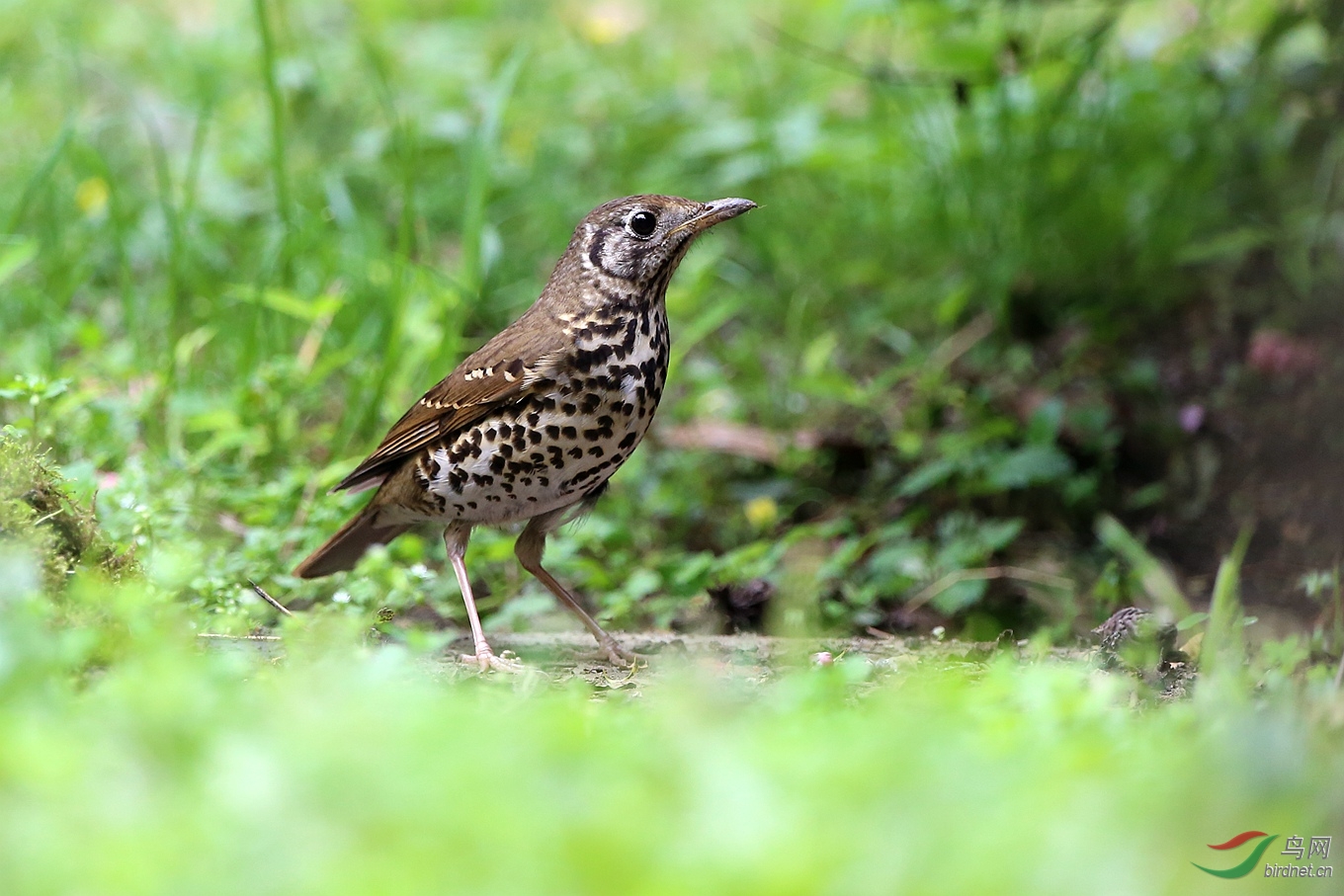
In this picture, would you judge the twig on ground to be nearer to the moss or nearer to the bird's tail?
the bird's tail

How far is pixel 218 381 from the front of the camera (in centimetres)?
500

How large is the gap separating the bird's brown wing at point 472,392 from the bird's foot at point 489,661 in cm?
61

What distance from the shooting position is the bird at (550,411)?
3.27 m

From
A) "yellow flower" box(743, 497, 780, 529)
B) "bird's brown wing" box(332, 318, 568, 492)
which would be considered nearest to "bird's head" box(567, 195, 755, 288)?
"bird's brown wing" box(332, 318, 568, 492)

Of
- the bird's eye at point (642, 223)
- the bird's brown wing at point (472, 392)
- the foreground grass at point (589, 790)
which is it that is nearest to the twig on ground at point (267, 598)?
the bird's brown wing at point (472, 392)

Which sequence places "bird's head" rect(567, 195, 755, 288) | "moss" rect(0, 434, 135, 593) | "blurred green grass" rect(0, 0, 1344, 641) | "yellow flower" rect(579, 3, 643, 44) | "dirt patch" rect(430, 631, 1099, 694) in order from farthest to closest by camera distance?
1. "yellow flower" rect(579, 3, 643, 44)
2. "blurred green grass" rect(0, 0, 1344, 641)
3. "bird's head" rect(567, 195, 755, 288)
4. "dirt patch" rect(430, 631, 1099, 694)
5. "moss" rect(0, 434, 135, 593)

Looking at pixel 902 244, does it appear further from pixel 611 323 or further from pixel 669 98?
pixel 611 323

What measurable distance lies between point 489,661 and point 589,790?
155cm

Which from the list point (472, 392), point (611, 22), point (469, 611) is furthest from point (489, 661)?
point (611, 22)

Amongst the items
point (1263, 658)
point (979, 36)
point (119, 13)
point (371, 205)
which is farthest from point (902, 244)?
point (119, 13)

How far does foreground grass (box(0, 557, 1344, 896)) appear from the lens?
1.42 meters

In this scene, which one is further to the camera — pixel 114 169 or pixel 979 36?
pixel 114 169

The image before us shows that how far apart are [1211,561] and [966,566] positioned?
800 mm

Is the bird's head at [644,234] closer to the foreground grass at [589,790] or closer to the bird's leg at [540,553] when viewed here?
the bird's leg at [540,553]
